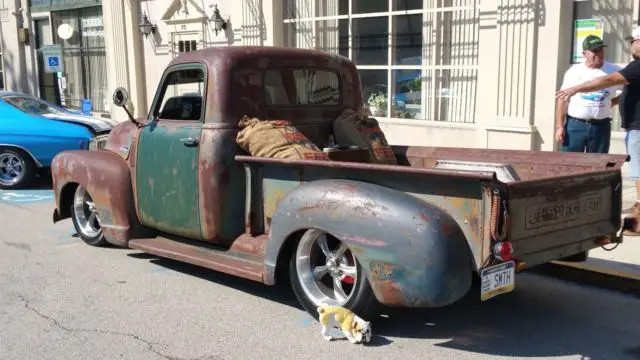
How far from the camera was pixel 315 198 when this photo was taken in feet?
13.4

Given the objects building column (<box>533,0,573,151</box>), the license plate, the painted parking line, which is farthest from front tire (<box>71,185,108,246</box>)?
building column (<box>533,0,573,151</box>)

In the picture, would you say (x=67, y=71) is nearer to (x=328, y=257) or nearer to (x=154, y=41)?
(x=154, y=41)

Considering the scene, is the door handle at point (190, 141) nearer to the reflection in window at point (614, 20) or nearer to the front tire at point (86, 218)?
the front tire at point (86, 218)

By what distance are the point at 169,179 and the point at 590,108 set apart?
13.6 feet

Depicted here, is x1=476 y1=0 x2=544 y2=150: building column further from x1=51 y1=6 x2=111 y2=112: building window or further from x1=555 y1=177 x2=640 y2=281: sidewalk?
x1=51 y1=6 x2=111 y2=112: building window

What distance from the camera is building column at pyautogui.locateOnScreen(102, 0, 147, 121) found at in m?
16.9

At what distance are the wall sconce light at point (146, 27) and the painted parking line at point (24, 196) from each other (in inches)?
289

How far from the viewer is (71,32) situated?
62.3 feet

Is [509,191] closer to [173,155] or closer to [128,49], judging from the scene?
[173,155]

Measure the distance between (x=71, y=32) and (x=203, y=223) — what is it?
1591 centimetres

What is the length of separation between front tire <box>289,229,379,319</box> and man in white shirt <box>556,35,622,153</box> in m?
3.38

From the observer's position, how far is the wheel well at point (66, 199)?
6.50 metres

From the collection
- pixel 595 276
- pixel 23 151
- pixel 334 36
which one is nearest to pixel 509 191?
pixel 595 276

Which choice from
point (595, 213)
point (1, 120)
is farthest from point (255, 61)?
point (1, 120)
